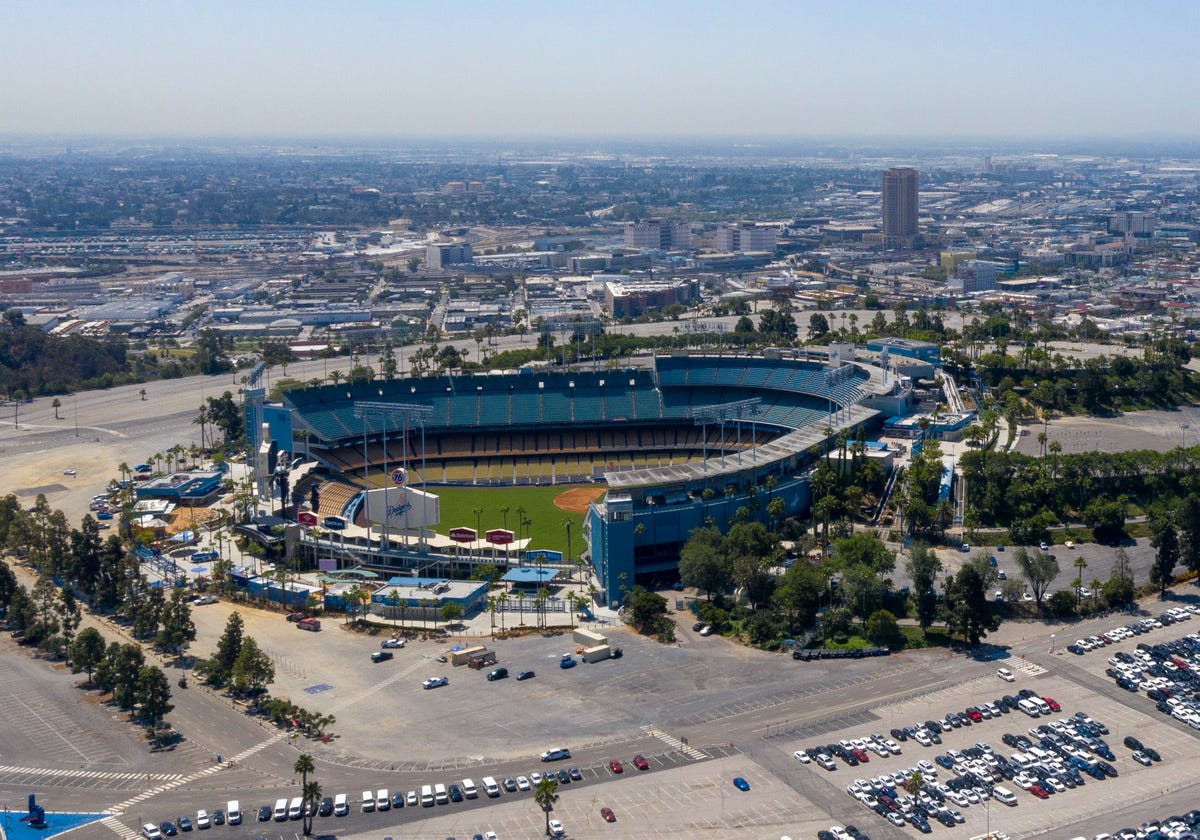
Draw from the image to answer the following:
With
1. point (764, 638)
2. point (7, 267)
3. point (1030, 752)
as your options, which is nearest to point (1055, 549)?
point (764, 638)

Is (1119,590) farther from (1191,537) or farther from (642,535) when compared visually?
(642,535)

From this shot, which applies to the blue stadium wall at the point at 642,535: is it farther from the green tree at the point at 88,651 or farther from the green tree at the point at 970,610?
the green tree at the point at 88,651

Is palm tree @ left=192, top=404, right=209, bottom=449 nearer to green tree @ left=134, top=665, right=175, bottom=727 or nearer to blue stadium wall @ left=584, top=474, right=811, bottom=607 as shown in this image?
blue stadium wall @ left=584, top=474, right=811, bottom=607

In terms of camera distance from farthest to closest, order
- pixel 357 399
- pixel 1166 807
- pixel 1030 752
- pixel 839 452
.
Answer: pixel 357 399 → pixel 839 452 → pixel 1030 752 → pixel 1166 807

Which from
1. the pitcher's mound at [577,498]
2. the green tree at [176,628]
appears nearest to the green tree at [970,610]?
the pitcher's mound at [577,498]

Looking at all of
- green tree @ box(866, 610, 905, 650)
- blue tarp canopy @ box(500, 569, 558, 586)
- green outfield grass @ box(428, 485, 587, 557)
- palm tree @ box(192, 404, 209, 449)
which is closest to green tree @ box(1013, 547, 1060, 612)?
green tree @ box(866, 610, 905, 650)

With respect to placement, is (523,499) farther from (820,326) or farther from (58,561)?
(820,326)
